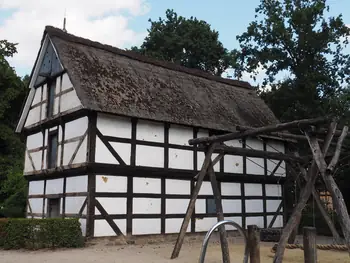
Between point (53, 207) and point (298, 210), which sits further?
point (53, 207)

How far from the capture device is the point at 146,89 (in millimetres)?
15273

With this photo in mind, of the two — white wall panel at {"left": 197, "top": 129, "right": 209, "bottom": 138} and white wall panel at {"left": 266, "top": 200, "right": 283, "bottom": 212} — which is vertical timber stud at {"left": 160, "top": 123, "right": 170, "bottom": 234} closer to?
white wall panel at {"left": 197, "top": 129, "right": 209, "bottom": 138}

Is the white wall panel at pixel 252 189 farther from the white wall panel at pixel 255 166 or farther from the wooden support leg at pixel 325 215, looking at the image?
the wooden support leg at pixel 325 215

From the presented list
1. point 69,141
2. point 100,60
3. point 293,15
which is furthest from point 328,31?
point 69,141

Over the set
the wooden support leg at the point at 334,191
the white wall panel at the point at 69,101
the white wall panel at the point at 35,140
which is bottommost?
the wooden support leg at the point at 334,191

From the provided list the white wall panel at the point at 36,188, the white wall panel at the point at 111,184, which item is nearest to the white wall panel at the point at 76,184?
the white wall panel at the point at 111,184

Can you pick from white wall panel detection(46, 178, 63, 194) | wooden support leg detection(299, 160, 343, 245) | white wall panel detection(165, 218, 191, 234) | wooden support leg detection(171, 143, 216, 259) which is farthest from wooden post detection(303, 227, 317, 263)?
white wall panel detection(46, 178, 63, 194)

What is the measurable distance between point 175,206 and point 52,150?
17.3ft

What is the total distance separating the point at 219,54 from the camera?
104 feet

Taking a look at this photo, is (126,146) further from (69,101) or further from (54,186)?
(54,186)

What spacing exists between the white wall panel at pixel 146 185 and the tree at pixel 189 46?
1809cm

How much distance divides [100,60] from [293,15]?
41.8 ft

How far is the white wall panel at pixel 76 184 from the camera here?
504 inches

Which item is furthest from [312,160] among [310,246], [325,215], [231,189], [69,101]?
[69,101]
